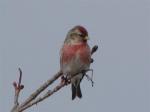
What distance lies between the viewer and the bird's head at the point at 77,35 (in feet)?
A: 19.1

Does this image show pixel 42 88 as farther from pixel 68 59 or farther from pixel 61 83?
pixel 68 59

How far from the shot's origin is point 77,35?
19.4 feet

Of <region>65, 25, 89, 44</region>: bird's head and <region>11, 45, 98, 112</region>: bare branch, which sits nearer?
<region>11, 45, 98, 112</region>: bare branch

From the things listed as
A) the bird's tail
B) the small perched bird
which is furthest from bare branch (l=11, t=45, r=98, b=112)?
the bird's tail

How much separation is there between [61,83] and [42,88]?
0.96 feet

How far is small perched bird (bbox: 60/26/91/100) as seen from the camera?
548 centimetres

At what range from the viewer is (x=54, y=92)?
3.70 metres

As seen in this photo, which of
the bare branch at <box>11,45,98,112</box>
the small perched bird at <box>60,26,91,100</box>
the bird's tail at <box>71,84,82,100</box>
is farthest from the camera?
the bird's tail at <box>71,84,82,100</box>

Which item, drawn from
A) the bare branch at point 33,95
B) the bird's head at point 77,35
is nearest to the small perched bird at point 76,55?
the bird's head at point 77,35

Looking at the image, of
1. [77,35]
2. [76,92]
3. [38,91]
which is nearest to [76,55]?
[77,35]

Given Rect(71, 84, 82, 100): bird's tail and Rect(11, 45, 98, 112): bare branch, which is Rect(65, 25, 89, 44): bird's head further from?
Rect(11, 45, 98, 112): bare branch

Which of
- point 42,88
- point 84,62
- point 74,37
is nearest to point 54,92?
point 42,88

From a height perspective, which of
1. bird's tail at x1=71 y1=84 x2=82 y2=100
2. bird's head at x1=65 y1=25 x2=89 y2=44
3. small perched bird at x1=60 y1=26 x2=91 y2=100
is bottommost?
bird's tail at x1=71 y1=84 x2=82 y2=100

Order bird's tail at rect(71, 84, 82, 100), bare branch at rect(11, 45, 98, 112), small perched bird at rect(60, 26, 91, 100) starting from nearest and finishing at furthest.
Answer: bare branch at rect(11, 45, 98, 112) < small perched bird at rect(60, 26, 91, 100) < bird's tail at rect(71, 84, 82, 100)
